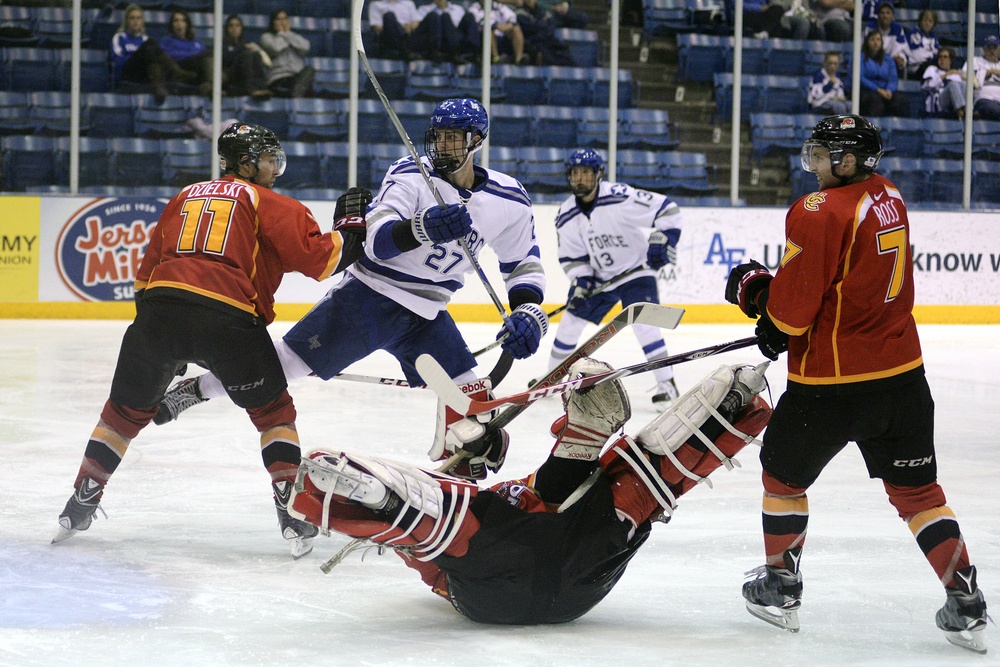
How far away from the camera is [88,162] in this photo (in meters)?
8.77

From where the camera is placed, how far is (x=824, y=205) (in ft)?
7.19

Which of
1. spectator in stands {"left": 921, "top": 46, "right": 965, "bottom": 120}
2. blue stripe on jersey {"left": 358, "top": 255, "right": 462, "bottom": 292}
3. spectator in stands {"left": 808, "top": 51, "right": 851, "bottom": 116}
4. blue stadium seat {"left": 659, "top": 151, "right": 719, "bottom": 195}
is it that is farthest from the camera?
spectator in stands {"left": 921, "top": 46, "right": 965, "bottom": 120}

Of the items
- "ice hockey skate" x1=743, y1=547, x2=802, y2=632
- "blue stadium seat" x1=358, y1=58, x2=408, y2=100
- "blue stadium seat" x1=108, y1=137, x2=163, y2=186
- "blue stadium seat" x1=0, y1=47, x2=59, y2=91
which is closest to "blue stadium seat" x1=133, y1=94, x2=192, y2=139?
"blue stadium seat" x1=108, y1=137, x2=163, y2=186

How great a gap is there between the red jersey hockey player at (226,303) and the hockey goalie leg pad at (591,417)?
0.86 m

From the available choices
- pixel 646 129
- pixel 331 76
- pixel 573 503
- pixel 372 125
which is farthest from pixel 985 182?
pixel 573 503

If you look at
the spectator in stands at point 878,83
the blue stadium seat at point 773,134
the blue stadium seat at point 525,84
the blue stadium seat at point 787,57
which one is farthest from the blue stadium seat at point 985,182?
the blue stadium seat at point 525,84

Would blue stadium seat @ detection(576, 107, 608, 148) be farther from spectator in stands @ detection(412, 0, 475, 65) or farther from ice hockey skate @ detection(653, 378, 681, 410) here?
ice hockey skate @ detection(653, 378, 681, 410)

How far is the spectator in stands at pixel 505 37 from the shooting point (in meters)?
9.60

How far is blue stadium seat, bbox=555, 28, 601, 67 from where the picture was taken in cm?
991

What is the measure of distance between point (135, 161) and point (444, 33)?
8.52 ft

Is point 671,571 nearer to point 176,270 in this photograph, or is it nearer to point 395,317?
point 395,317

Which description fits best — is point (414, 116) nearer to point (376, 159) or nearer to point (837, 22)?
point (376, 159)

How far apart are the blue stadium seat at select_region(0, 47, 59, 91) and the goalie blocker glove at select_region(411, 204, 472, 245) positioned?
22.5 feet

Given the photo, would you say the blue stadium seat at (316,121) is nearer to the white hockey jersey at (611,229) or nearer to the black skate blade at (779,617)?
the white hockey jersey at (611,229)
